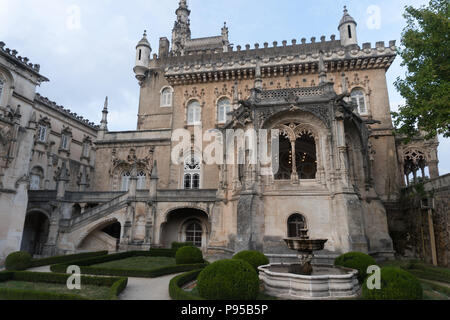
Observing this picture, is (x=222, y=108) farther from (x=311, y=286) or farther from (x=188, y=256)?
(x=311, y=286)

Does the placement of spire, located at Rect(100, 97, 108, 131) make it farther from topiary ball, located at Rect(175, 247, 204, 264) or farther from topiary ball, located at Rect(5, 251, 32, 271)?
topiary ball, located at Rect(175, 247, 204, 264)

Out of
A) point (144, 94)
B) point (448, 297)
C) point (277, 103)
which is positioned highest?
point (144, 94)

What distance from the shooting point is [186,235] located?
940 inches

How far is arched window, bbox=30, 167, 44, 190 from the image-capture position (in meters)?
30.7

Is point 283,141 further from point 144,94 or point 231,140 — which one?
point 144,94

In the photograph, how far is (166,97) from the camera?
33.0 meters

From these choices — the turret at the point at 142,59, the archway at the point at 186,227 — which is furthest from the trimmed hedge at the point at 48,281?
the turret at the point at 142,59

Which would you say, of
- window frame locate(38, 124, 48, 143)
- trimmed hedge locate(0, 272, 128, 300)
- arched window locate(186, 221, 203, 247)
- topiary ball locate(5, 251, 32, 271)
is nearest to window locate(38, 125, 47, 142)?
window frame locate(38, 124, 48, 143)

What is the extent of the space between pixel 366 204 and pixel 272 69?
15.8 m

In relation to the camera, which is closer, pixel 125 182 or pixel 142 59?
pixel 125 182

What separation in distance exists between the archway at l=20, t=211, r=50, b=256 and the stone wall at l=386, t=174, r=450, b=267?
30.4 meters

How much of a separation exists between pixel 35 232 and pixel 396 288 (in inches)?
1217

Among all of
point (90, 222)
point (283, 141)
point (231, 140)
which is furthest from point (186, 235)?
point (283, 141)

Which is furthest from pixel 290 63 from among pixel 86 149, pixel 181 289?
pixel 86 149
